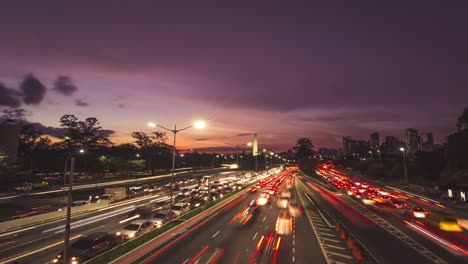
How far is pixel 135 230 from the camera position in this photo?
2544 centimetres

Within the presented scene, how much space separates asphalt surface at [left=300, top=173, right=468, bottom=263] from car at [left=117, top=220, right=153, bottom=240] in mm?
20479

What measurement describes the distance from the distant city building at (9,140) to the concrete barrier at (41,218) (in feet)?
102

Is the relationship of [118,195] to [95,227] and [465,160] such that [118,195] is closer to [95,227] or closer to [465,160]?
[95,227]

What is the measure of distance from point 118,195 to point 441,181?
76585 millimetres

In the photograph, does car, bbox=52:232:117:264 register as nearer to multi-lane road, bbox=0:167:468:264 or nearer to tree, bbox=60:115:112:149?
multi-lane road, bbox=0:167:468:264

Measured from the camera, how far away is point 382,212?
3962 centimetres

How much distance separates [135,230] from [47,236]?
Answer: 9672mm

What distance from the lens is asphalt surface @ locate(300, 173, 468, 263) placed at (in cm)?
2092

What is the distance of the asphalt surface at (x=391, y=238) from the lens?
68.6 ft

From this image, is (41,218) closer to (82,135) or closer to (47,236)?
(47,236)

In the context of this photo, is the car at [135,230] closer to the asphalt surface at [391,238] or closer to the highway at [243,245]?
the highway at [243,245]

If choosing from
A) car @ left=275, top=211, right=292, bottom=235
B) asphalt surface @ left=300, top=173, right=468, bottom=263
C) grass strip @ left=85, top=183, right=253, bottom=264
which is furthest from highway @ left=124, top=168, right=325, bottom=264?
asphalt surface @ left=300, top=173, right=468, bottom=263

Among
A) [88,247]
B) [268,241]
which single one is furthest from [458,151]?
[88,247]

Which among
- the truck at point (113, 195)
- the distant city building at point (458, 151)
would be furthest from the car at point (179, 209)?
the distant city building at point (458, 151)
